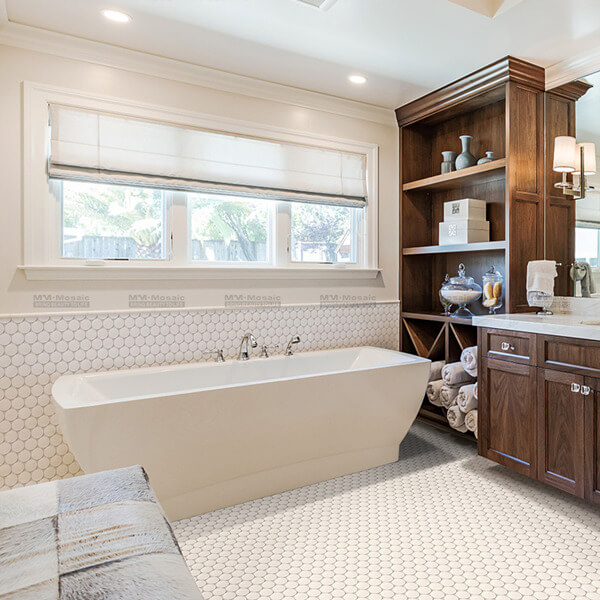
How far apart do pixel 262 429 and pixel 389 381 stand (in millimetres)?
860

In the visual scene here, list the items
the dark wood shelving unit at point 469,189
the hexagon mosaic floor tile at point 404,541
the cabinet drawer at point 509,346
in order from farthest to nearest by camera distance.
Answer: the dark wood shelving unit at point 469,189 < the cabinet drawer at point 509,346 < the hexagon mosaic floor tile at point 404,541

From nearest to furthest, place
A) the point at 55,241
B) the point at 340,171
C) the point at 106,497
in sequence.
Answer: the point at 106,497 < the point at 55,241 < the point at 340,171

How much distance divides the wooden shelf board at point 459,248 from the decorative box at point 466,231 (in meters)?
0.05

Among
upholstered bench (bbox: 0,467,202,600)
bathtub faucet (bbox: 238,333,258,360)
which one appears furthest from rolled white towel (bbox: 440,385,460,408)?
upholstered bench (bbox: 0,467,202,600)

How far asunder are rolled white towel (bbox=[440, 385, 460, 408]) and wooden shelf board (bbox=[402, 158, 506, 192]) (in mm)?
1512

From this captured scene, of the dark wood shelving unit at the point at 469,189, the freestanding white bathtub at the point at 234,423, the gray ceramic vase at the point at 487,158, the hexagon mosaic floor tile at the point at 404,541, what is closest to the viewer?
the hexagon mosaic floor tile at the point at 404,541

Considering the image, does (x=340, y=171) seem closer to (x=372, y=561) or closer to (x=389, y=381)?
(x=389, y=381)

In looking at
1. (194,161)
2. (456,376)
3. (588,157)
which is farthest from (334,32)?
(456,376)

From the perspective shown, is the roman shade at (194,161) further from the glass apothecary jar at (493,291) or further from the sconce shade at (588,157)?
the sconce shade at (588,157)

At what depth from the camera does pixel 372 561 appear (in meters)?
1.92

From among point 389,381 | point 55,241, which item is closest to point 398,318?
point 389,381

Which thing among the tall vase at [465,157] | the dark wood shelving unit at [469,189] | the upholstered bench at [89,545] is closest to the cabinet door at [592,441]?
the dark wood shelving unit at [469,189]

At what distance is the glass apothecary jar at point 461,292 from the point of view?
3283 millimetres

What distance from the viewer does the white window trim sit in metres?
2.48
